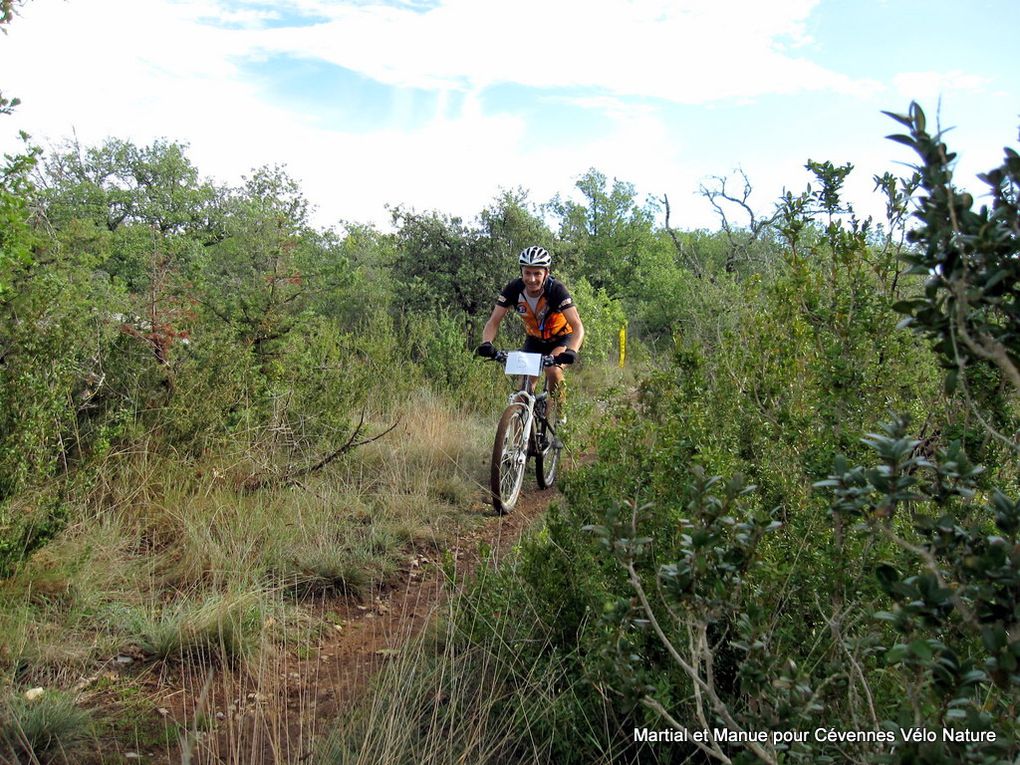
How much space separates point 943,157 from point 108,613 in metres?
3.65

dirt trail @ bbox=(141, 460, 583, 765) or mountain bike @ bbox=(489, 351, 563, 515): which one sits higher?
mountain bike @ bbox=(489, 351, 563, 515)

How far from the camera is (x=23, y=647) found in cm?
304

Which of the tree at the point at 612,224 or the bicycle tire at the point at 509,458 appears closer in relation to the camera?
the bicycle tire at the point at 509,458

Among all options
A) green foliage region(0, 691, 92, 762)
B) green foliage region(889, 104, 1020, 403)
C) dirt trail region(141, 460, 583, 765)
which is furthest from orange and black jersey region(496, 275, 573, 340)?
green foliage region(889, 104, 1020, 403)

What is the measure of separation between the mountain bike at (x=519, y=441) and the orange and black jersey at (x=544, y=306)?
18.5 inches

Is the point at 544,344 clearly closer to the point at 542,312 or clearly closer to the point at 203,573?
the point at 542,312

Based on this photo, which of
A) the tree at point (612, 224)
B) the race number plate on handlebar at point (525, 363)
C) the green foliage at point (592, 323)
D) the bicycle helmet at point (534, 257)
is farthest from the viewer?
the tree at point (612, 224)

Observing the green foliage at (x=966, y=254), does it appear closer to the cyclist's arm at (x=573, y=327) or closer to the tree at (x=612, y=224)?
the cyclist's arm at (x=573, y=327)

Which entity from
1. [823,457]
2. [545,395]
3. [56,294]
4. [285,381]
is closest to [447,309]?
[545,395]

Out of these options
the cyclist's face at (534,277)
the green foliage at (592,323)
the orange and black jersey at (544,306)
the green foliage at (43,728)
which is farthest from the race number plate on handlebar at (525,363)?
the green foliage at (592,323)

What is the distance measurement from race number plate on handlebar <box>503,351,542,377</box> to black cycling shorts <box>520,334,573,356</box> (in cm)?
45

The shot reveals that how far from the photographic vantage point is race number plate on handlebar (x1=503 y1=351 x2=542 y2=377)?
245 inches

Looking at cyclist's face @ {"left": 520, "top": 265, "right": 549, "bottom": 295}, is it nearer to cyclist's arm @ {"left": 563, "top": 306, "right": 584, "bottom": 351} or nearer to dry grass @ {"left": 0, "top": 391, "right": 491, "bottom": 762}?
cyclist's arm @ {"left": 563, "top": 306, "right": 584, "bottom": 351}

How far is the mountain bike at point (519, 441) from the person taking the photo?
19.3ft
